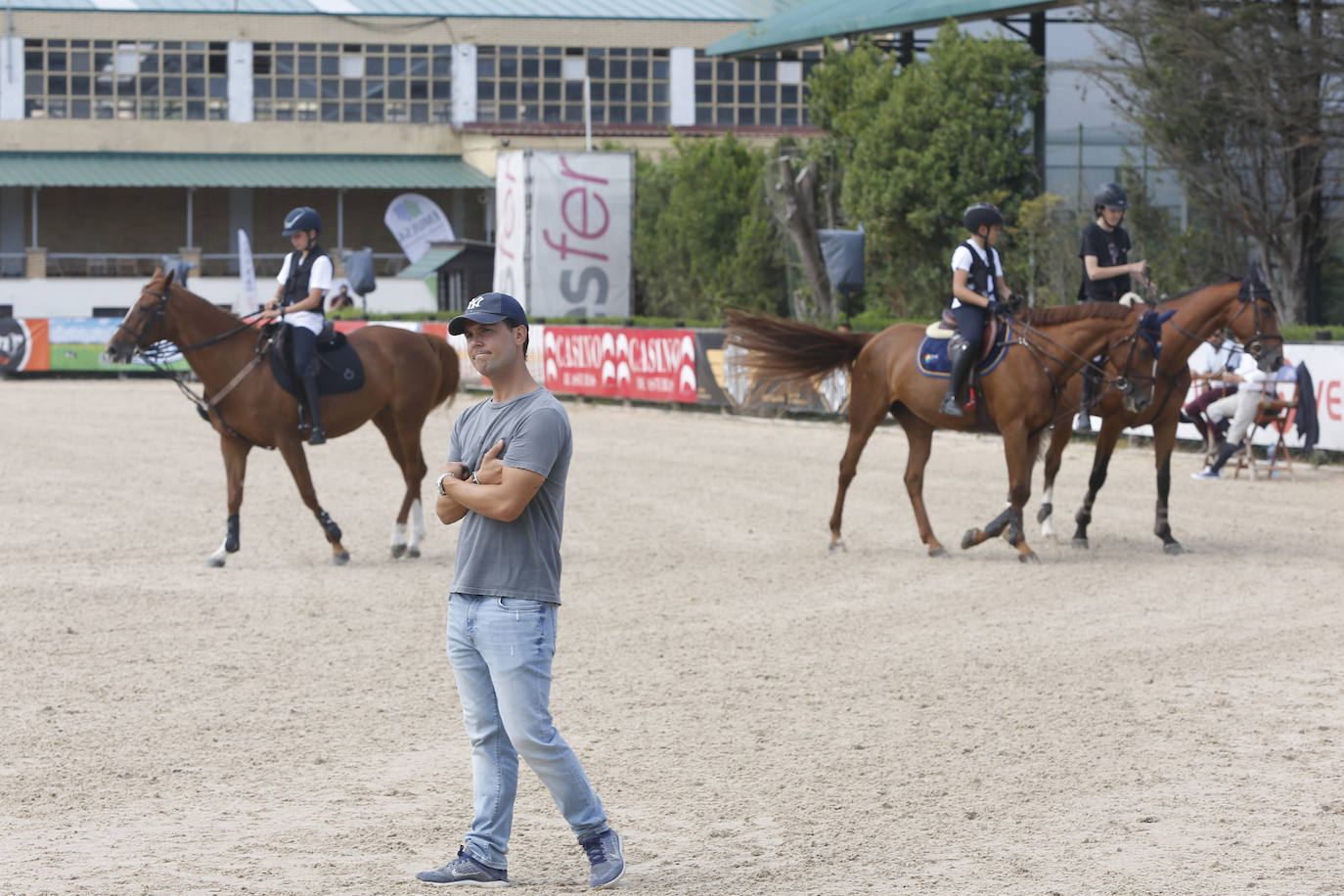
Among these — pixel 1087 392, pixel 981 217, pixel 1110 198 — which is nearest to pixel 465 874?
pixel 981 217

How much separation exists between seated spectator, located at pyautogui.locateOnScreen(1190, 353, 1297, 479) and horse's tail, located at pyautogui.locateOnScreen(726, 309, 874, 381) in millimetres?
6159

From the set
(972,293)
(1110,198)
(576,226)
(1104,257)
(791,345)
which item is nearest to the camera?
(972,293)

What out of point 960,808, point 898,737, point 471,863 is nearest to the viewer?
point 471,863

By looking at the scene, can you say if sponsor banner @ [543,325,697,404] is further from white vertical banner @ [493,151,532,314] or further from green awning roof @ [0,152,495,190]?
green awning roof @ [0,152,495,190]

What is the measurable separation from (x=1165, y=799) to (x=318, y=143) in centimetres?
5517

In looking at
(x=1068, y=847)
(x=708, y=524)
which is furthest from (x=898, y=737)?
(x=708, y=524)

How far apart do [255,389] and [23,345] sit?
91.3 ft

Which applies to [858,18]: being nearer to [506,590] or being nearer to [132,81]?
[506,590]

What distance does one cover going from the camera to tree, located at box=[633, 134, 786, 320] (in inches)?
1478

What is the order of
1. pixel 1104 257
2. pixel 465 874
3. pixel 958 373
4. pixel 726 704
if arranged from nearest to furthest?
pixel 465 874
pixel 726 704
pixel 958 373
pixel 1104 257

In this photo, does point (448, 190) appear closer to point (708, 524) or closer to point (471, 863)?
point (708, 524)

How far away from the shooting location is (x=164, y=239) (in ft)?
196

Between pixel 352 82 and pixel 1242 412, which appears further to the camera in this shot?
pixel 352 82

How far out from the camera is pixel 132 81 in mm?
57719
